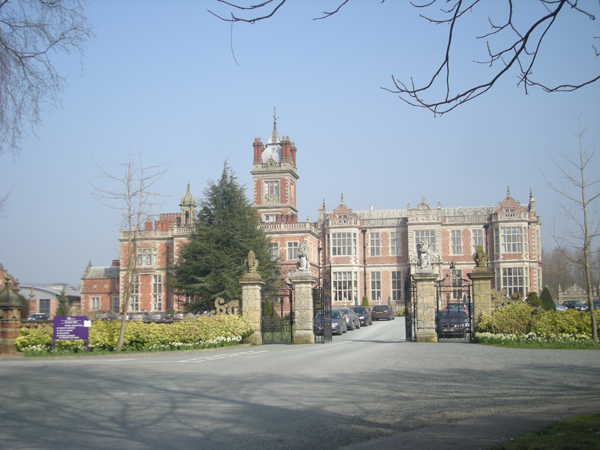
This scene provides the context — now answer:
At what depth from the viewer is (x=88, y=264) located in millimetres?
70562

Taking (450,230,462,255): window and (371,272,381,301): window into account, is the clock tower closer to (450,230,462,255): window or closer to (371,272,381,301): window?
(371,272,381,301): window

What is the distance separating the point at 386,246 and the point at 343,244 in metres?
4.50

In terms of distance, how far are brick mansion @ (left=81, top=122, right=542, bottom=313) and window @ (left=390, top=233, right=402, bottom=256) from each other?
0.33ft

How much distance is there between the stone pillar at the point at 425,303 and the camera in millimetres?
20203

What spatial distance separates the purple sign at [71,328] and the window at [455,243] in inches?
1801

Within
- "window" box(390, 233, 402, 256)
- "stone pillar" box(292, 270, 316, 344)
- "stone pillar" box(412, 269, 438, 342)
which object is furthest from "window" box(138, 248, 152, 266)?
"stone pillar" box(412, 269, 438, 342)

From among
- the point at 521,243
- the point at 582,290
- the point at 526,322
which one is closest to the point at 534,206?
the point at 521,243

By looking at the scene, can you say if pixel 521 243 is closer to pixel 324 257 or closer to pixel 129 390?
pixel 324 257

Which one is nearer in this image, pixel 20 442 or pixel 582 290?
pixel 20 442

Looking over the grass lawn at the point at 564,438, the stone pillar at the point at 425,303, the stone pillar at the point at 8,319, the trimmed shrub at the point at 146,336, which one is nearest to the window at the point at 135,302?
the trimmed shrub at the point at 146,336

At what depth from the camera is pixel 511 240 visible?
56406mm

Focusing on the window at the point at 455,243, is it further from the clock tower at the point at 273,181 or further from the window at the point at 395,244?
the clock tower at the point at 273,181

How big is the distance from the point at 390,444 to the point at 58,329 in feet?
48.0

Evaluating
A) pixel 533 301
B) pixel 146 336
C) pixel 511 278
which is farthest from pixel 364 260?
pixel 146 336
